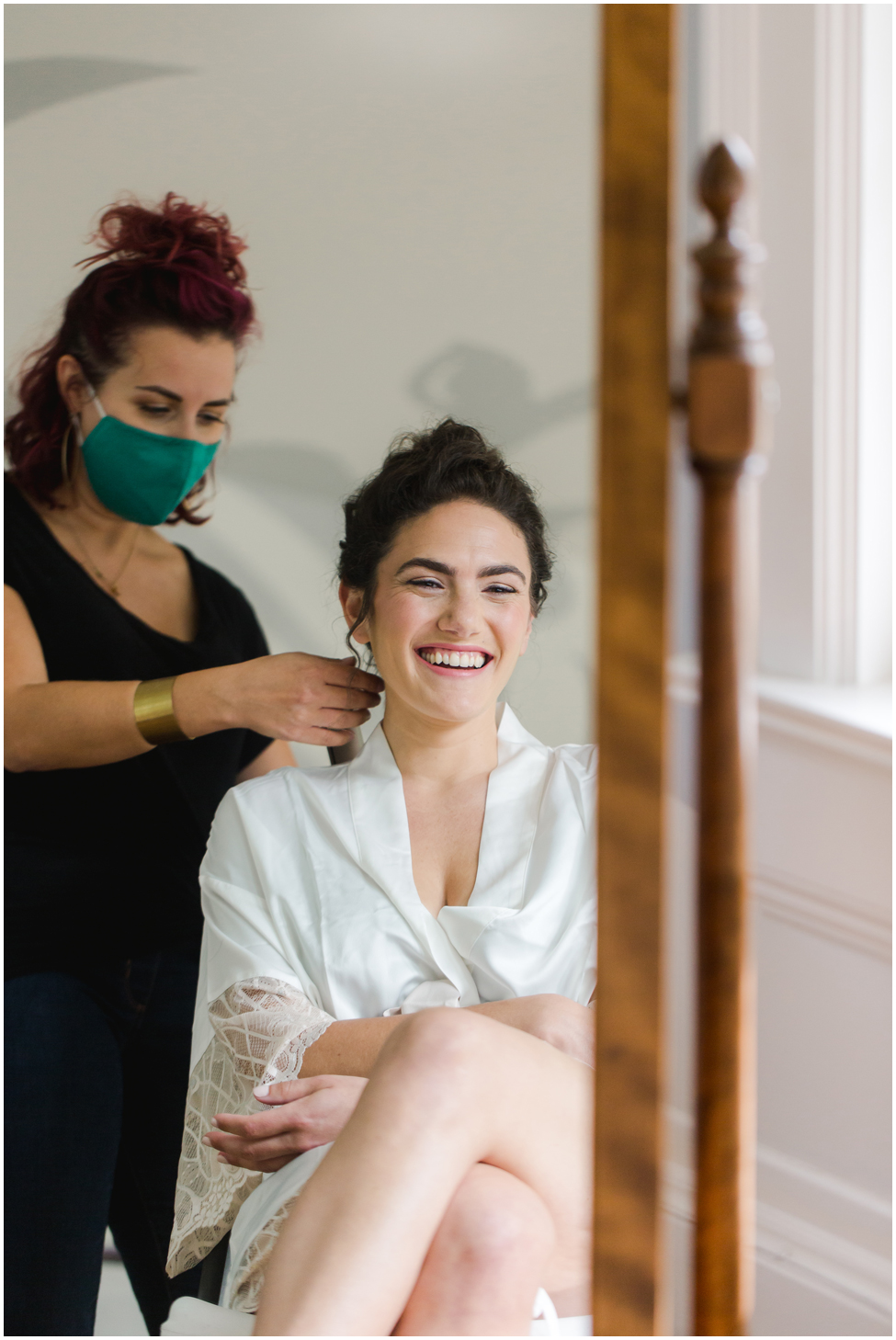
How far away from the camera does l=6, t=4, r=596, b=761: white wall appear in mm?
1073

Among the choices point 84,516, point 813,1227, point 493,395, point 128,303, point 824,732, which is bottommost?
point 813,1227

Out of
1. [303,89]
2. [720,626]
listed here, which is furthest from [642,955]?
[303,89]

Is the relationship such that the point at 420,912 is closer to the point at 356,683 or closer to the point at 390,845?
the point at 390,845

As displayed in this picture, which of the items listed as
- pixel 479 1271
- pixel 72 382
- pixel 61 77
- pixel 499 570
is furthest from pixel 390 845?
pixel 61 77

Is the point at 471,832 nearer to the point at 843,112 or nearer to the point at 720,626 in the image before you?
the point at 720,626

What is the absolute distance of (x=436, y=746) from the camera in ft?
3.42

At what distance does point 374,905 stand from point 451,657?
0.24 metres

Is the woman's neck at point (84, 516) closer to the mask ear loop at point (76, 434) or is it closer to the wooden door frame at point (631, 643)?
the mask ear loop at point (76, 434)

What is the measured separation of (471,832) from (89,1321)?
2.27ft

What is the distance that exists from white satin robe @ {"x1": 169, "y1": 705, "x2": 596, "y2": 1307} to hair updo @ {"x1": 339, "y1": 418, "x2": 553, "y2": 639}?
0.19 meters

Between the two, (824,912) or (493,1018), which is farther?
(824,912)

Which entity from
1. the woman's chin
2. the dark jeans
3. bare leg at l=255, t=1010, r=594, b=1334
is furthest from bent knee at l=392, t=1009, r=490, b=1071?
the dark jeans

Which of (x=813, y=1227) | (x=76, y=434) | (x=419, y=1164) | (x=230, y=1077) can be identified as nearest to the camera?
(x=419, y=1164)

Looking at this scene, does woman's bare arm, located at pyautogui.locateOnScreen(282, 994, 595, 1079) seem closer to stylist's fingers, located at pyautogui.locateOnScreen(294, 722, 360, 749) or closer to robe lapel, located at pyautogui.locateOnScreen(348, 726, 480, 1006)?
robe lapel, located at pyautogui.locateOnScreen(348, 726, 480, 1006)
